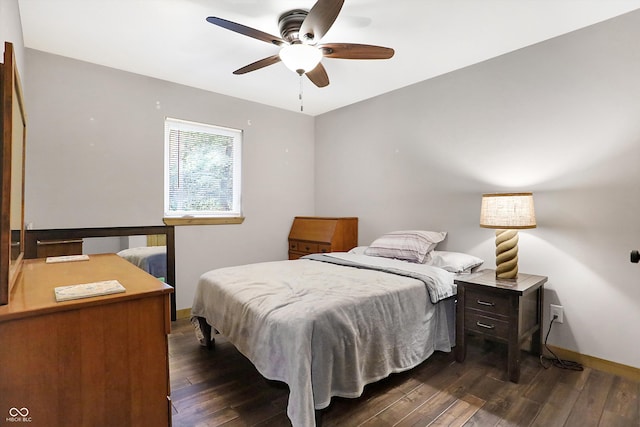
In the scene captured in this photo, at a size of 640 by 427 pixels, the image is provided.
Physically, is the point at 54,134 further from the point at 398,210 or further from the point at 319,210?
the point at 398,210

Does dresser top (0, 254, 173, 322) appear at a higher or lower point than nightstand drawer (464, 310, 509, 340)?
higher

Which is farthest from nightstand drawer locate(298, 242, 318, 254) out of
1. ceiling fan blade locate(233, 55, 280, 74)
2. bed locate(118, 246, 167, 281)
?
ceiling fan blade locate(233, 55, 280, 74)

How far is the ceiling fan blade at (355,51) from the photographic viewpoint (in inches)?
83.3

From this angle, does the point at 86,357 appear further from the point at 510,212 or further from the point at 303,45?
the point at 510,212

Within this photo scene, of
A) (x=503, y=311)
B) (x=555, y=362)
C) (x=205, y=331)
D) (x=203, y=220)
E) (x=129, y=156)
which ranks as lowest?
(x=555, y=362)

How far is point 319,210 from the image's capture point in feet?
15.0

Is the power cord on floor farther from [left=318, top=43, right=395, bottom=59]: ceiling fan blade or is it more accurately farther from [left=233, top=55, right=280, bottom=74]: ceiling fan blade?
[left=233, top=55, right=280, bottom=74]: ceiling fan blade

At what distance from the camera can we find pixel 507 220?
7.68ft

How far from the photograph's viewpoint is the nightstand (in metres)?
2.14

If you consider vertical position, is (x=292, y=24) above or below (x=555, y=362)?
above

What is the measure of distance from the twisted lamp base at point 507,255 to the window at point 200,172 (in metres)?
2.73

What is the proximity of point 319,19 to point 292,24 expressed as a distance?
455mm

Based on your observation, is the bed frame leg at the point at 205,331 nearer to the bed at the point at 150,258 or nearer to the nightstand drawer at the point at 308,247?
the bed at the point at 150,258

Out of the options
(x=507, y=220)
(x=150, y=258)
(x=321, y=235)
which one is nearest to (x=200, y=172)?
(x=150, y=258)
